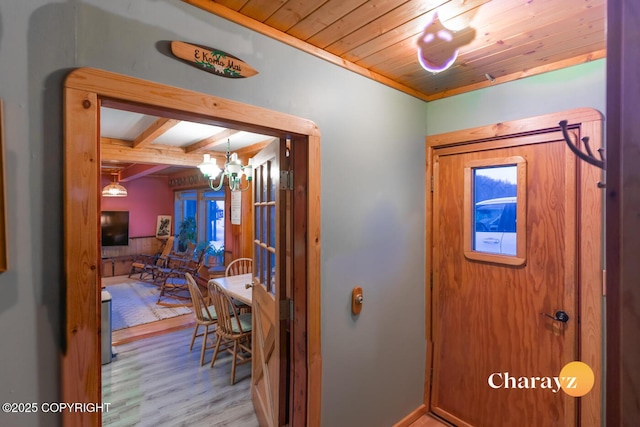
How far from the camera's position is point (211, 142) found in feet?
12.0

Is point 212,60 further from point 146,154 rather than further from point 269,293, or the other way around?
point 146,154

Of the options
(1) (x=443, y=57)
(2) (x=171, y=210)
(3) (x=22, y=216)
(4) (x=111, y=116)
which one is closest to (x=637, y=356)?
(3) (x=22, y=216)

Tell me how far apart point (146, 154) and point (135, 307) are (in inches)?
99.2

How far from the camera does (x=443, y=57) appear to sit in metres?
1.57

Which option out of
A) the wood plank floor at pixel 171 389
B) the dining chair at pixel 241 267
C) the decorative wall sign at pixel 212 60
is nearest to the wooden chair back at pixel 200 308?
the wood plank floor at pixel 171 389

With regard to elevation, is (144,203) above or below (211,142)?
below

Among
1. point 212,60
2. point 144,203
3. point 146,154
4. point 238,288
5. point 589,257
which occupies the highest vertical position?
point 146,154

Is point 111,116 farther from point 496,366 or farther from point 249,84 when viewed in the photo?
point 496,366

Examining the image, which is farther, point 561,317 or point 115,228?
point 115,228

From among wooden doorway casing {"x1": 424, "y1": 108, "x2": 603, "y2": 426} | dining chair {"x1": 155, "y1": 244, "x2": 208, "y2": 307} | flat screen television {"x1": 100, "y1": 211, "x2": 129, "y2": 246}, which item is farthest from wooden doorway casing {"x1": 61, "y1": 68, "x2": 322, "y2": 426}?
flat screen television {"x1": 100, "y1": 211, "x2": 129, "y2": 246}

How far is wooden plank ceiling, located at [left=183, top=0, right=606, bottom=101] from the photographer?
119 centimetres

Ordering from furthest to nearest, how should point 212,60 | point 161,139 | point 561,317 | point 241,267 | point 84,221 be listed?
1. point 241,267
2. point 161,139
3. point 561,317
4. point 212,60
5. point 84,221

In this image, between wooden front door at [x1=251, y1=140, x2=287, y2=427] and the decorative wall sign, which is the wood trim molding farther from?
the decorative wall sign

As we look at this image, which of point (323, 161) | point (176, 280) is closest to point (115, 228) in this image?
point (176, 280)
